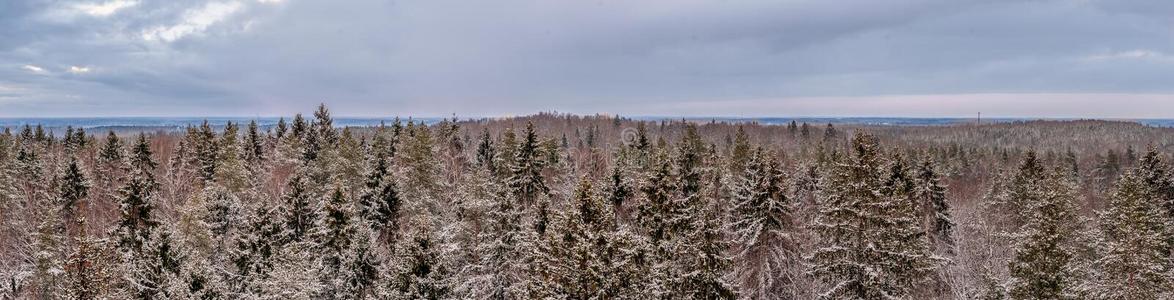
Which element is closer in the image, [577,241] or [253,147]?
[577,241]

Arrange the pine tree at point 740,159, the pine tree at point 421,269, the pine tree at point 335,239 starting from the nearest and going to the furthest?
the pine tree at point 421,269 < the pine tree at point 335,239 < the pine tree at point 740,159

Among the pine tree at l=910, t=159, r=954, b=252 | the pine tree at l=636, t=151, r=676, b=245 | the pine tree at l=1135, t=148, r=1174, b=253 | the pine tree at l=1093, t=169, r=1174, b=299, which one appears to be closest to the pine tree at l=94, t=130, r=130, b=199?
the pine tree at l=636, t=151, r=676, b=245

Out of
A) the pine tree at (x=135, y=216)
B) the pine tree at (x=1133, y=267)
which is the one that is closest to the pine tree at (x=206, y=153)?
the pine tree at (x=135, y=216)

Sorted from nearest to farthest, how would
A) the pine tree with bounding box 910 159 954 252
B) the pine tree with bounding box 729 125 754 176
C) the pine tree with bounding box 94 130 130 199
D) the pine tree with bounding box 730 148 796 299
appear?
the pine tree with bounding box 730 148 796 299, the pine tree with bounding box 910 159 954 252, the pine tree with bounding box 729 125 754 176, the pine tree with bounding box 94 130 130 199

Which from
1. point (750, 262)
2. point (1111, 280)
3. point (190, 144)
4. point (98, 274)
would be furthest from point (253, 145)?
point (1111, 280)

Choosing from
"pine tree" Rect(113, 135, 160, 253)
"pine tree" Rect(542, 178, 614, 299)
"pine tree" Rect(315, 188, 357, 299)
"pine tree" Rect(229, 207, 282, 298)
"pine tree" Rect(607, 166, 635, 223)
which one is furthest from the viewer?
"pine tree" Rect(113, 135, 160, 253)

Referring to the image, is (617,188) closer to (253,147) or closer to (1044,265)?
(1044,265)

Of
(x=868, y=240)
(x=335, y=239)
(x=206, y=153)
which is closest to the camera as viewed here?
(x=868, y=240)

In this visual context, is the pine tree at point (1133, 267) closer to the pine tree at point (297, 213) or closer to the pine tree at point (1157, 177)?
the pine tree at point (1157, 177)

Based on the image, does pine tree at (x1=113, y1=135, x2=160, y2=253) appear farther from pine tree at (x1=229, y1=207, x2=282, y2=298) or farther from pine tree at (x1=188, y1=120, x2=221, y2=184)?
pine tree at (x1=188, y1=120, x2=221, y2=184)

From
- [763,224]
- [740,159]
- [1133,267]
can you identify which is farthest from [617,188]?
[740,159]

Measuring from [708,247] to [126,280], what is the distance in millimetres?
21875

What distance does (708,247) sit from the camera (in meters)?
22.4

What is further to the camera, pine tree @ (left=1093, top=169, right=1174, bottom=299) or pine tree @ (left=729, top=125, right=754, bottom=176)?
pine tree @ (left=729, top=125, right=754, bottom=176)
